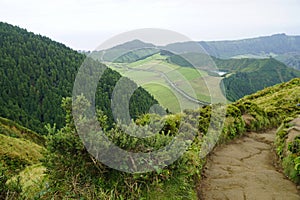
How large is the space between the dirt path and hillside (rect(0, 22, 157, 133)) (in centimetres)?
7195

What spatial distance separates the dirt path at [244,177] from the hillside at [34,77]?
7195 cm

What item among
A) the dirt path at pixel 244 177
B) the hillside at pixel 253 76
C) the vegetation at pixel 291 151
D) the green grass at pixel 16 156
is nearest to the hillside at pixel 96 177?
the dirt path at pixel 244 177

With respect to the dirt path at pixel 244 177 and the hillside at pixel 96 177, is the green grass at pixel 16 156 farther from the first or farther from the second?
the hillside at pixel 96 177

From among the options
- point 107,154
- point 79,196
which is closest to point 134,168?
point 107,154

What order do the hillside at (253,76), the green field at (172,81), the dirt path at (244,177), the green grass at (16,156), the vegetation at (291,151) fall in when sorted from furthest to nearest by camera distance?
the hillside at (253,76) → the green grass at (16,156) → the green field at (172,81) → the vegetation at (291,151) → the dirt path at (244,177)

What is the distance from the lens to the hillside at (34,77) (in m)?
88.3

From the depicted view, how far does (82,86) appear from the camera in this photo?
17.2ft

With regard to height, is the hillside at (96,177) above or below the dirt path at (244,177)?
above

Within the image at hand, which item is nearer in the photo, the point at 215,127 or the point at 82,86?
the point at 82,86

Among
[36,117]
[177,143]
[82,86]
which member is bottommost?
[36,117]

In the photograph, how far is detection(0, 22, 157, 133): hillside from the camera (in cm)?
8831

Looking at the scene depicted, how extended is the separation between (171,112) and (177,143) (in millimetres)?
3871

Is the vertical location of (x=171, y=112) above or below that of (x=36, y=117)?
above

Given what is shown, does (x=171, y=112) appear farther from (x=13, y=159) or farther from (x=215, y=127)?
(x=13, y=159)
